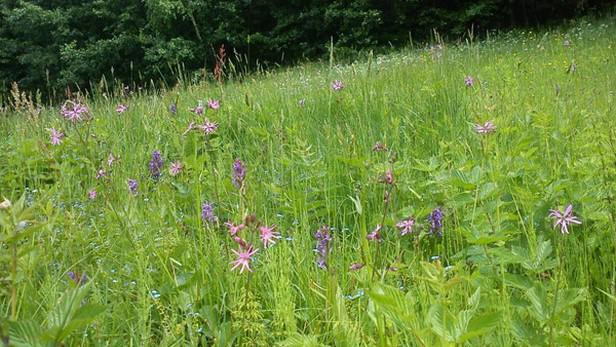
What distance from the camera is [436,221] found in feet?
4.96

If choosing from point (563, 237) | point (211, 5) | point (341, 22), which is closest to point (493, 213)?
point (563, 237)

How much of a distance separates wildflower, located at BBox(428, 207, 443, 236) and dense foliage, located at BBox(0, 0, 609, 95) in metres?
14.9

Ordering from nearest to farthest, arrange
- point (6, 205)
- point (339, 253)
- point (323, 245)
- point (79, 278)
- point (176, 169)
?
point (6, 205), point (79, 278), point (323, 245), point (339, 253), point (176, 169)

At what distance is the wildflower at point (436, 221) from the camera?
150 cm

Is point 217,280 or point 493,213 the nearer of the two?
point 217,280

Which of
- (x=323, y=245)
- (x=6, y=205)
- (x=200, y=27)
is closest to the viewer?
(x=6, y=205)

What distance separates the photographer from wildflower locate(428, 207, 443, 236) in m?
1.50

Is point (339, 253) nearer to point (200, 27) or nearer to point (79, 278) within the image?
point (79, 278)

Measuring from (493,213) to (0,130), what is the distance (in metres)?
4.35

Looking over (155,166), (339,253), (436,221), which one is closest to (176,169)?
(155,166)

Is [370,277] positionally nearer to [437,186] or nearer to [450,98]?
[437,186]

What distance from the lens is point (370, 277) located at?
108 cm

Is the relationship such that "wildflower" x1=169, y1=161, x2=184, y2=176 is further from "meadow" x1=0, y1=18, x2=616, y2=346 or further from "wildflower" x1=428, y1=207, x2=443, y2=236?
"wildflower" x1=428, y1=207, x2=443, y2=236

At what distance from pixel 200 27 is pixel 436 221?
1774cm
